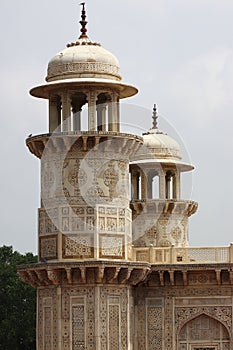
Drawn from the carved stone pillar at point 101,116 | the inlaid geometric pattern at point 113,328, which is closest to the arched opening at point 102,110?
the carved stone pillar at point 101,116

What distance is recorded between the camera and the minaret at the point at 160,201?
134 ft

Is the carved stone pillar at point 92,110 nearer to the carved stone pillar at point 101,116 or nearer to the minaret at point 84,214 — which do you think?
the minaret at point 84,214

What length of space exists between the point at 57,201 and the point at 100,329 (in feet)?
11.8

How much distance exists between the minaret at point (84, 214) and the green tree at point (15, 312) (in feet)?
70.6

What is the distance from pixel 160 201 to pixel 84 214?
24.2ft

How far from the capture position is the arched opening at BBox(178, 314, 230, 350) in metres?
35.2

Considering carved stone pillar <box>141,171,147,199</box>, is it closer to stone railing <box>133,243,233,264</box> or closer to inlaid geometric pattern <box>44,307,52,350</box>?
stone railing <box>133,243,233,264</box>

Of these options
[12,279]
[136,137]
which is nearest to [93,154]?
[136,137]

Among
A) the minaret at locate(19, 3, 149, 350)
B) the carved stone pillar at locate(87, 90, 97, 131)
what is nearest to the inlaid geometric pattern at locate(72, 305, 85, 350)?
the minaret at locate(19, 3, 149, 350)

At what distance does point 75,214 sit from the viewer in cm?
3378

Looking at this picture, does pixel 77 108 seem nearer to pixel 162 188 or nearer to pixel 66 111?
pixel 66 111

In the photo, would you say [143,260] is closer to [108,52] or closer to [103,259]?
[103,259]

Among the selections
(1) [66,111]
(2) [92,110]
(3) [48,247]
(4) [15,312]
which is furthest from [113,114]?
(4) [15,312]

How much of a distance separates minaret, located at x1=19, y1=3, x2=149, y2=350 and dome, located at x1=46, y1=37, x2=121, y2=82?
0.09 ft
